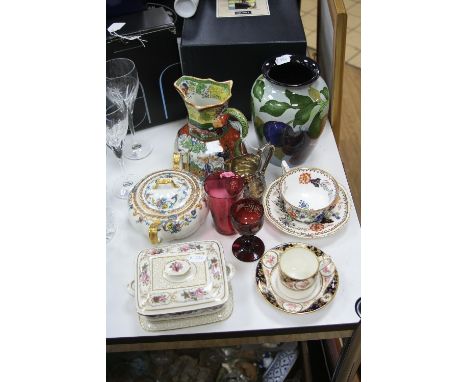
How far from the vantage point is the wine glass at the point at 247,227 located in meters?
0.91

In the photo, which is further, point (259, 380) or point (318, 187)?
point (259, 380)

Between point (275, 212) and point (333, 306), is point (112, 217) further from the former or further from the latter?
point (333, 306)

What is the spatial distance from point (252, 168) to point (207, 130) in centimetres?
12

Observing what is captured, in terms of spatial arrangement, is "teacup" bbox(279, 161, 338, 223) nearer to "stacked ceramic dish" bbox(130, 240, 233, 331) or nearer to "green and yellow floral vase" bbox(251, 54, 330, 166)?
"green and yellow floral vase" bbox(251, 54, 330, 166)

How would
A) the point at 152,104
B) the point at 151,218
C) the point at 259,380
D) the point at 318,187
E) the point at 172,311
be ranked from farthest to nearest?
the point at 259,380, the point at 152,104, the point at 318,187, the point at 151,218, the point at 172,311

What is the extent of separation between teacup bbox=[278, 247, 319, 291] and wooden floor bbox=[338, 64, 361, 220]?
0.87 metres

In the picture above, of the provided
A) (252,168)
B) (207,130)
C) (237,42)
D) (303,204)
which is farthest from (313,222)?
(237,42)

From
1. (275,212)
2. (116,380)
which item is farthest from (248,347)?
(275,212)

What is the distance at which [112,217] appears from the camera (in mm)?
1020

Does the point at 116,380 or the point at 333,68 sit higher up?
the point at 333,68

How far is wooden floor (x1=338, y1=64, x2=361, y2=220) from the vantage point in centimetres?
184

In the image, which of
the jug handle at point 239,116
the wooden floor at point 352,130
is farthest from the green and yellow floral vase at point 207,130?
the wooden floor at point 352,130

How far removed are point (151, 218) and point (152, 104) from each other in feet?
1.23

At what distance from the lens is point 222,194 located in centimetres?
99
